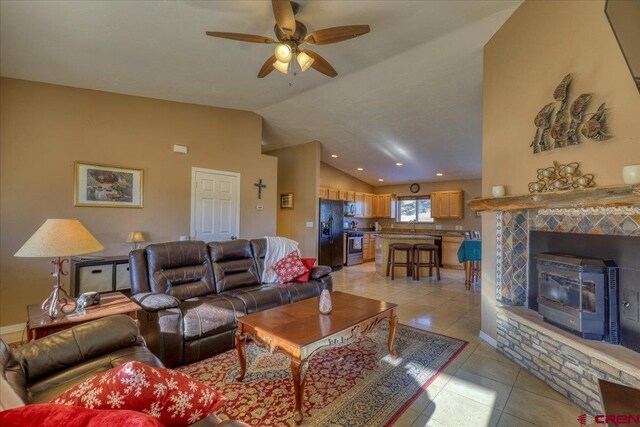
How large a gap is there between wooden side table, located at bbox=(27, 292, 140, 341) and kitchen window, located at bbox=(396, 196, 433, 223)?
7.90 m

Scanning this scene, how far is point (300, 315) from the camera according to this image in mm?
2303

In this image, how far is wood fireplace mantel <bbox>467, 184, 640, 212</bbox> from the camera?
5.42 ft

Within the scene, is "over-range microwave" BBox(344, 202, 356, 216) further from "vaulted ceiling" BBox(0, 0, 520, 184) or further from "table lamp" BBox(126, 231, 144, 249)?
"table lamp" BBox(126, 231, 144, 249)

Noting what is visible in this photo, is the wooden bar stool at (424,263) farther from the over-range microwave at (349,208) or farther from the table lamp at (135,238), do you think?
the table lamp at (135,238)

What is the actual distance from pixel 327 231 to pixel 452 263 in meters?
3.39

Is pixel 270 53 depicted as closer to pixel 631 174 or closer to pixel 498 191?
pixel 498 191

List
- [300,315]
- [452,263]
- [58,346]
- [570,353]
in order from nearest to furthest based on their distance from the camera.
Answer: [58,346], [570,353], [300,315], [452,263]

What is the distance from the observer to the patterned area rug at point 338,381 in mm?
1817

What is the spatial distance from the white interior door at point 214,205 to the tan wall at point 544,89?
3869 millimetres

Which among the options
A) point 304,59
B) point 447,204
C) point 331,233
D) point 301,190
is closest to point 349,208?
point 331,233

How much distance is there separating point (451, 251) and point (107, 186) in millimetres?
7349

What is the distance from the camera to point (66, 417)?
0.62 metres

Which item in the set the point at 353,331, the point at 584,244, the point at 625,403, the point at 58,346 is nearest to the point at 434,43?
the point at 584,244

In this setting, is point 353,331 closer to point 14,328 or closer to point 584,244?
point 584,244
